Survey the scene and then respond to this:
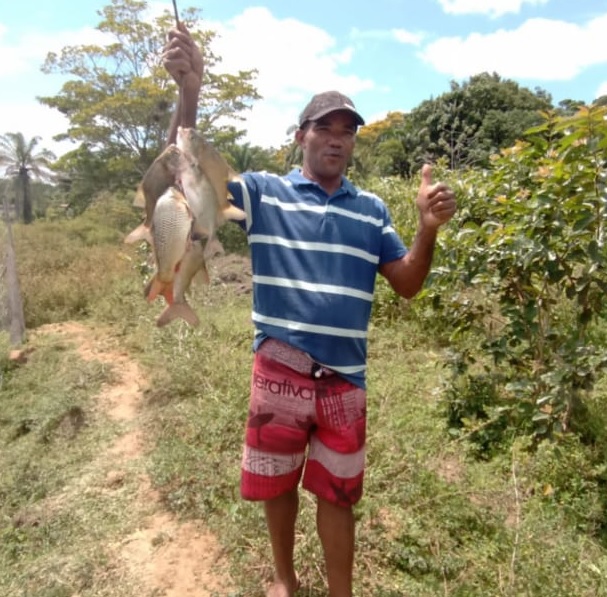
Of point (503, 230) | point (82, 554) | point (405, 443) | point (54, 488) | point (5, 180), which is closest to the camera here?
point (82, 554)

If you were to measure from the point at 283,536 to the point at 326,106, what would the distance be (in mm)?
1512

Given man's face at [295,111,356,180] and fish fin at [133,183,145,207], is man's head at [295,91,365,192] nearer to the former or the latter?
man's face at [295,111,356,180]

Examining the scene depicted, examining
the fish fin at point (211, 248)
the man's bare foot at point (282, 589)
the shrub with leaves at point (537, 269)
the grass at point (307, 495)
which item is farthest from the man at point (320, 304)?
the shrub with leaves at point (537, 269)

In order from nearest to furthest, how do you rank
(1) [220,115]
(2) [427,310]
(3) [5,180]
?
(2) [427,310] < (1) [220,115] < (3) [5,180]

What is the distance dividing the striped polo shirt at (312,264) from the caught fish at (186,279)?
39 centimetres

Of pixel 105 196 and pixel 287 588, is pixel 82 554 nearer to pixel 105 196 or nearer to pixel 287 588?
pixel 287 588

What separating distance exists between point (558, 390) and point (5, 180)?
26268mm

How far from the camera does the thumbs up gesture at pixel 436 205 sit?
1.74m

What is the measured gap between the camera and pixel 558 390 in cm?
278

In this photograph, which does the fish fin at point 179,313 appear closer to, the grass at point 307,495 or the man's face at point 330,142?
the man's face at point 330,142

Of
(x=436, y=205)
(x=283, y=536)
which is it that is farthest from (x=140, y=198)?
(x=283, y=536)

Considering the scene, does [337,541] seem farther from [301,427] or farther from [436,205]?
[436,205]

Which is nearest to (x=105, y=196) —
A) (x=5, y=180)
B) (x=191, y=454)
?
(x=5, y=180)

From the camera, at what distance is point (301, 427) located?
6.25 feet
